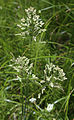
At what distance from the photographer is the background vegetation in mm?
2131

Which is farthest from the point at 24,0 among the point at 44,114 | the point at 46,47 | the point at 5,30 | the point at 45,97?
the point at 44,114

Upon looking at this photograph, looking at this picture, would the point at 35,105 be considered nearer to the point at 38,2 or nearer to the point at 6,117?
the point at 6,117

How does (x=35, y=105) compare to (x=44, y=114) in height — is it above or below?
below

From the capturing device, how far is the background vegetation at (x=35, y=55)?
2.13 metres

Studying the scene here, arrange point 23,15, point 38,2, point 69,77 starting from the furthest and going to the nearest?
point 38,2 < point 23,15 < point 69,77

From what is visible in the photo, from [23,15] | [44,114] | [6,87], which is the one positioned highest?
[23,15]

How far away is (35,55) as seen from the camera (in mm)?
2518

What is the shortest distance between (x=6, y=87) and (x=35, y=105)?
20.6 inches

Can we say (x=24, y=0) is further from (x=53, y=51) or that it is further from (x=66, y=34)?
(x=53, y=51)

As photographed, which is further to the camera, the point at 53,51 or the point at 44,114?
the point at 53,51

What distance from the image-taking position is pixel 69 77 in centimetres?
228

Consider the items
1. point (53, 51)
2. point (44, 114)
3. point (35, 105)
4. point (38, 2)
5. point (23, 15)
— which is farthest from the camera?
point (38, 2)

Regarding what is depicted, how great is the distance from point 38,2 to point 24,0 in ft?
0.88

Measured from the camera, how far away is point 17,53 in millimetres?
2754
